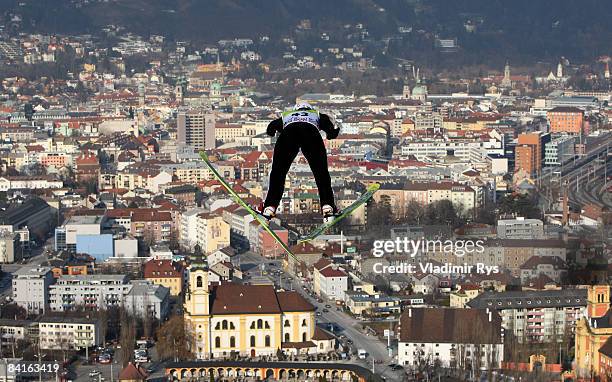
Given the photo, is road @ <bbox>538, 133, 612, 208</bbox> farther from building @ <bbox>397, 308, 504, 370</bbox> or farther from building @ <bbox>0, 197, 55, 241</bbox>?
building @ <bbox>397, 308, 504, 370</bbox>

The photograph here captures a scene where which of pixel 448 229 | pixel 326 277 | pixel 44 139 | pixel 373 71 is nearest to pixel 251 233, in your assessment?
pixel 448 229

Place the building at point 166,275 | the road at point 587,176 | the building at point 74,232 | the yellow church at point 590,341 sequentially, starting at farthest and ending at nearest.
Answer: the road at point 587,176 < the building at point 74,232 < the building at point 166,275 < the yellow church at point 590,341

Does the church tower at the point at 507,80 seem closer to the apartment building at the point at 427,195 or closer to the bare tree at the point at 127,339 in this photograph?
the apartment building at the point at 427,195

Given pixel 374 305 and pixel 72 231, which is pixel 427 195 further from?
pixel 374 305

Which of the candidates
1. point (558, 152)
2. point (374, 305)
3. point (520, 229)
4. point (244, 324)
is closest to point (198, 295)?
point (244, 324)

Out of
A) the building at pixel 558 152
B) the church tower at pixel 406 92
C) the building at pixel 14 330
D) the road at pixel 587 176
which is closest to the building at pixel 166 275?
the building at pixel 14 330

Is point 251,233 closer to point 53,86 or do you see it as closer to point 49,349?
point 49,349

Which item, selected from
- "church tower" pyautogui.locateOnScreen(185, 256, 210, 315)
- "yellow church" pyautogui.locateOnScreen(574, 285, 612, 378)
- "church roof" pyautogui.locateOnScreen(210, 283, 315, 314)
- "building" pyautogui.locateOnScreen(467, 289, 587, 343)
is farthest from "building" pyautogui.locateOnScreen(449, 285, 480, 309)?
"church tower" pyautogui.locateOnScreen(185, 256, 210, 315)
